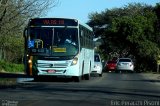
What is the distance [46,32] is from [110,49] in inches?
2087

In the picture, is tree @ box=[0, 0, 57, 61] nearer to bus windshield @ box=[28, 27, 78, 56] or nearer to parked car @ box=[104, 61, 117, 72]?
bus windshield @ box=[28, 27, 78, 56]

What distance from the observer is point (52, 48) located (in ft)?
96.2

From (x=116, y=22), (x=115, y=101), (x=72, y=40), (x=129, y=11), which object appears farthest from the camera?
(x=129, y=11)

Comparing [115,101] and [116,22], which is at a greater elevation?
[116,22]

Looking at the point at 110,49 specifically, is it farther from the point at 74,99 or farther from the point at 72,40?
the point at 74,99

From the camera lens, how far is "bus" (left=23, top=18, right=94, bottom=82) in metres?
29.2

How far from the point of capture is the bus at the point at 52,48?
2922 cm

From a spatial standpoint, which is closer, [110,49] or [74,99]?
[74,99]

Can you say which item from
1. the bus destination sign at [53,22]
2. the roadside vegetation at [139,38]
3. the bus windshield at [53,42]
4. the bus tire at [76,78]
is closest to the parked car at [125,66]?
the roadside vegetation at [139,38]

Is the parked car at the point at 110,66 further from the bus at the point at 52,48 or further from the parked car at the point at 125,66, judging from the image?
the bus at the point at 52,48

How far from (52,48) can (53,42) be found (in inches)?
13.1

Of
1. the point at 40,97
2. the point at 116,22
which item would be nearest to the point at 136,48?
the point at 116,22

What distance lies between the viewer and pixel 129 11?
3866 inches

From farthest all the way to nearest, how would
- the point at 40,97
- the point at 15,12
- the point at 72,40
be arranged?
the point at 15,12 < the point at 72,40 < the point at 40,97
